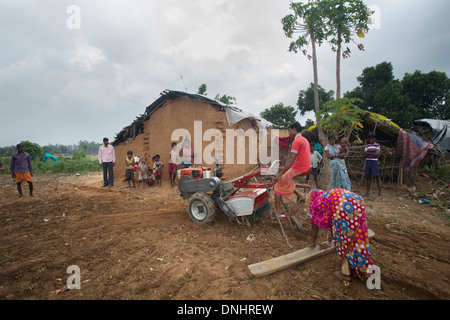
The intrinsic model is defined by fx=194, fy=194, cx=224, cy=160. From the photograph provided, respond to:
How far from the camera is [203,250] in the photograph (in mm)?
3121

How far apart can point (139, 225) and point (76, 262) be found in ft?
4.72

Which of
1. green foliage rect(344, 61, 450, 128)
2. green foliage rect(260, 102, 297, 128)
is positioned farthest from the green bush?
green foliage rect(260, 102, 297, 128)

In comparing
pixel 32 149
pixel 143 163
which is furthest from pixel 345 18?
pixel 32 149

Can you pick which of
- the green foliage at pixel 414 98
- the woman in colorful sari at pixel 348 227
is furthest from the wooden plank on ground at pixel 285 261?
the green foliage at pixel 414 98

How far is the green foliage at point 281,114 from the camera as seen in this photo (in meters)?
27.9

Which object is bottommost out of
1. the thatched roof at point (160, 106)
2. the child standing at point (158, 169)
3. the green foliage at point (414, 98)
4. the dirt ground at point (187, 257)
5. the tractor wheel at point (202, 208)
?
the dirt ground at point (187, 257)

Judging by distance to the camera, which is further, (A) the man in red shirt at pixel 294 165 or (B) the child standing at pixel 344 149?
(B) the child standing at pixel 344 149

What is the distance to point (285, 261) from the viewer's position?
2605mm

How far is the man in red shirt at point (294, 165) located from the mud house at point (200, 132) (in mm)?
4586

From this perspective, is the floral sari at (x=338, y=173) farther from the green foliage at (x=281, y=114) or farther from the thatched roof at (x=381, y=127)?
the green foliage at (x=281, y=114)

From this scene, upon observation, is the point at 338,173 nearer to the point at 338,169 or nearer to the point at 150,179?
the point at 338,169

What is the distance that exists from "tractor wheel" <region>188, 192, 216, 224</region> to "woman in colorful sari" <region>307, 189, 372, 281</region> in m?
2.08
